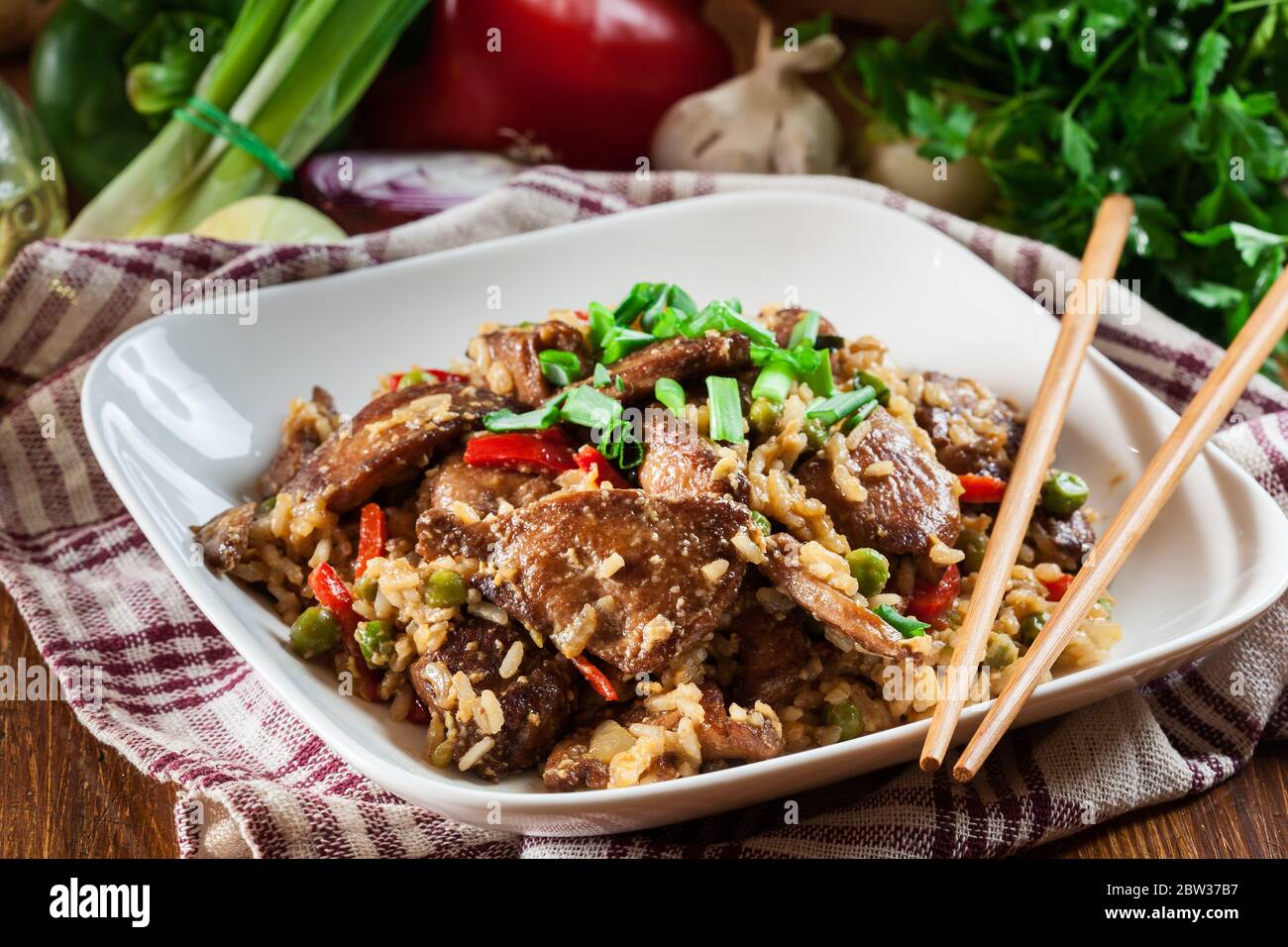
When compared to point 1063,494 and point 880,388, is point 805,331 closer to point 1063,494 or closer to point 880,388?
point 880,388

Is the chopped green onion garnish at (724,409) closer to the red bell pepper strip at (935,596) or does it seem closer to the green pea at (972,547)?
the red bell pepper strip at (935,596)

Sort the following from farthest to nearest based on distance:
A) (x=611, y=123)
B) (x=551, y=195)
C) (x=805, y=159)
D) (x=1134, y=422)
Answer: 1. (x=611, y=123)
2. (x=805, y=159)
3. (x=551, y=195)
4. (x=1134, y=422)

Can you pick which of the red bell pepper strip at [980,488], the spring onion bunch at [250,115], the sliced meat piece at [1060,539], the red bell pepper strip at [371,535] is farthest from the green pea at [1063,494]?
the spring onion bunch at [250,115]

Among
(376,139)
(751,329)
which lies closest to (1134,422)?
(751,329)

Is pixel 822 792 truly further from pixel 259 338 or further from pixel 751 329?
pixel 259 338

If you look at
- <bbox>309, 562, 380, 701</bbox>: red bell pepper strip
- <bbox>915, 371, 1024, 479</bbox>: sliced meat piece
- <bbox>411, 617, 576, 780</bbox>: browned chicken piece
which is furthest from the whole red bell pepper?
<bbox>411, 617, 576, 780</bbox>: browned chicken piece

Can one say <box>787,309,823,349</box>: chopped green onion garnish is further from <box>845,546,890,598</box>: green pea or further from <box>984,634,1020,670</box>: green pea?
<box>984,634,1020,670</box>: green pea
